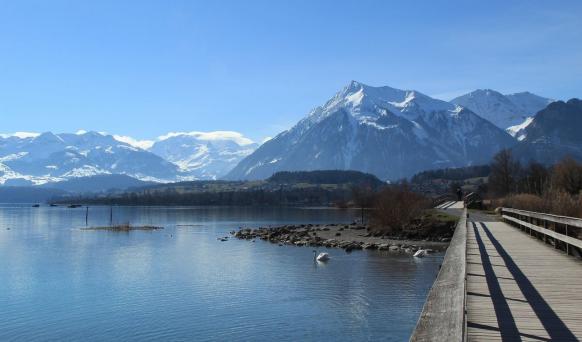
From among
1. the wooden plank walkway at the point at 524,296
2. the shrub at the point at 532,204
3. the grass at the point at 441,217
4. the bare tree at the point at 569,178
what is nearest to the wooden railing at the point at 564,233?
the wooden plank walkway at the point at 524,296

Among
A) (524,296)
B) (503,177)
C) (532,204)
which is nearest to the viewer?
(524,296)

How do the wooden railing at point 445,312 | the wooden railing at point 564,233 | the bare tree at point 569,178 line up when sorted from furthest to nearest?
the bare tree at point 569,178, the wooden railing at point 564,233, the wooden railing at point 445,312

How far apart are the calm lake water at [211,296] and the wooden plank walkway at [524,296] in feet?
21.0

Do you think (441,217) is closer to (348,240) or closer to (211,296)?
(348,240)

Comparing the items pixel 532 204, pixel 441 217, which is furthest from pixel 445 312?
pixel 441 217

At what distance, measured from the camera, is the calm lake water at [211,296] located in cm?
2591

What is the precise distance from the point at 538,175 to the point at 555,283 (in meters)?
102

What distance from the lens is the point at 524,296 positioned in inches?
543

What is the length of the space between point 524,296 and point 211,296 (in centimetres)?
2322

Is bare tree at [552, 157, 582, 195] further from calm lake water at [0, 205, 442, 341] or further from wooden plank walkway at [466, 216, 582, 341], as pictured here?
wooden plank walkway at [466, 216, 582, 341]

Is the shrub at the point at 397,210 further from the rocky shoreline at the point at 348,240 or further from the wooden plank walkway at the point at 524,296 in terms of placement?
the wooden plank walkway at the point at 524,296

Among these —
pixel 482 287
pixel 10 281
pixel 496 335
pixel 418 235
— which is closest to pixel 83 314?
pixel 10 281

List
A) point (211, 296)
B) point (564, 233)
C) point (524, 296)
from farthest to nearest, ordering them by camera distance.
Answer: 1. point (211, 296)
2. point (564, 233)
3. point (524, 296)

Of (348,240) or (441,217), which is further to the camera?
(441,217)
